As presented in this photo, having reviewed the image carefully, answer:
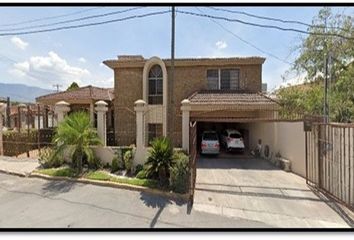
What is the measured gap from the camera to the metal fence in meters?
7.42

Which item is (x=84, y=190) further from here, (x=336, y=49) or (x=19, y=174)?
(x=336, y=49)

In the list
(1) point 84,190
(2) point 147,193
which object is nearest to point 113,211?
(2) point 147,193

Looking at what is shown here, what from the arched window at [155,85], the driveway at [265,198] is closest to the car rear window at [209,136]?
the driveway at [265,198]

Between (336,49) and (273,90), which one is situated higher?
(336,49)

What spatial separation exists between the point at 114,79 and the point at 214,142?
7858 millimetres

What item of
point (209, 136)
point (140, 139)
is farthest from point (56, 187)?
point (209, 136)

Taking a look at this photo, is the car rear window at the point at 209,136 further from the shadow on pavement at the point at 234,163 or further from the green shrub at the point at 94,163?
the green shrub at the point at 94,163

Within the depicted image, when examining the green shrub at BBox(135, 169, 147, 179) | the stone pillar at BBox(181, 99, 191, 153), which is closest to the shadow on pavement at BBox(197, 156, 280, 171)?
the stone pillar at BBox(181, 99, 191, 153)

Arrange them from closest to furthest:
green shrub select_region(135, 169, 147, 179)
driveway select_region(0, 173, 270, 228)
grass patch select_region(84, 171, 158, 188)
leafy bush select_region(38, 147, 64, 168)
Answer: driveway select_region(0, 173, 270, 228), grass patch select_region(84, 171, 158, 188), green shrub select_region(135, 169, 147, 179), leafy bush select_region(38, 147, 64, 168)

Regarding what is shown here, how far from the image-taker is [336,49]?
1738cm

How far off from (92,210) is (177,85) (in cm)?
1131

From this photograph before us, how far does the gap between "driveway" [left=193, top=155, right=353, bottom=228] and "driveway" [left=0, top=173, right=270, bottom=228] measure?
0.60 metres

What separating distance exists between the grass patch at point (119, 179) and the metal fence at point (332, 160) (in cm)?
545

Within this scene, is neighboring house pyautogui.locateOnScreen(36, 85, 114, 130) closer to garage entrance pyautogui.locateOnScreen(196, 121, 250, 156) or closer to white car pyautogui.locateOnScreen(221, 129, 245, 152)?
garage entrance pyautogui.locateOnScreen(196, 121, 250, 156)
